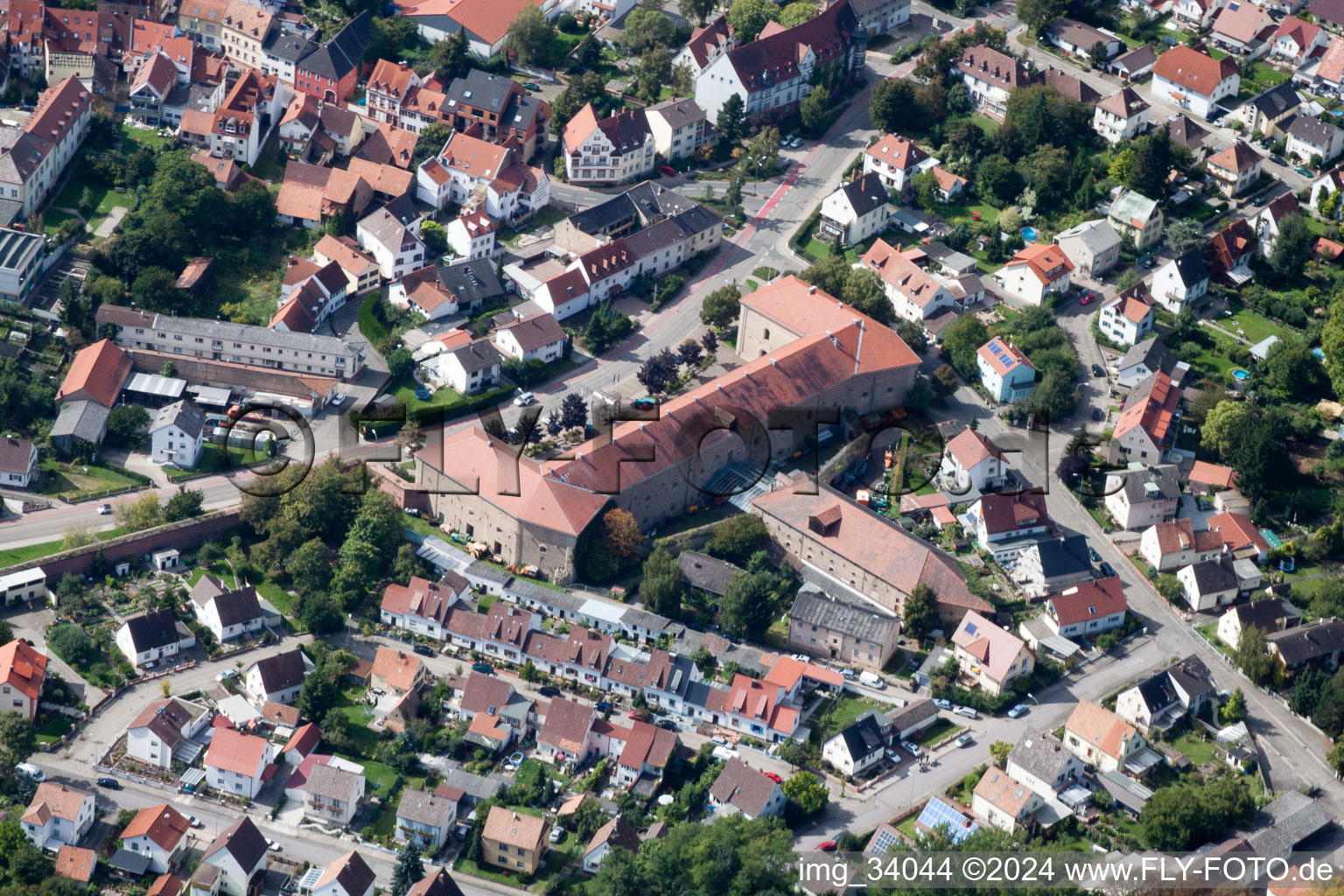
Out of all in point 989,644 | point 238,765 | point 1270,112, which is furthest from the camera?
point 1270,112

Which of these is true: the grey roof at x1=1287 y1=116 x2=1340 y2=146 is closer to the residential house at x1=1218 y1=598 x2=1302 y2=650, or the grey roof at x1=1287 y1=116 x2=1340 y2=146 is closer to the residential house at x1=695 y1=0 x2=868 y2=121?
the residential house at x1=695 y1=0 x2=868 y2=121

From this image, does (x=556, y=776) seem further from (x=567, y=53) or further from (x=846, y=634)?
(x=567, y=53)

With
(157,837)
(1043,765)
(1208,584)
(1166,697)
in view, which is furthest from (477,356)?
(1166,697)

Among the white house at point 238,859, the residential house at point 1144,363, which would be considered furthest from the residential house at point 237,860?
the residential house at point 1144,363

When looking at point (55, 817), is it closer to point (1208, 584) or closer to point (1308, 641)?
point (1208, 584)

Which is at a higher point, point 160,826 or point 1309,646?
point 1309,646

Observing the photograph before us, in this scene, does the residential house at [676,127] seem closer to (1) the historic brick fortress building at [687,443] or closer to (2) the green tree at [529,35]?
(2) the green tree at [529,35]

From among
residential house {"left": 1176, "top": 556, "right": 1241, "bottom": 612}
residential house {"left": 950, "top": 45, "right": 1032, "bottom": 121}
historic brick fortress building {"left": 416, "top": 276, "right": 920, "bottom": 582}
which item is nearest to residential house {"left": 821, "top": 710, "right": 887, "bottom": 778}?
historic brick fortress building {"left": 416, "top": 276, "right": 920, "bottom": 582}
